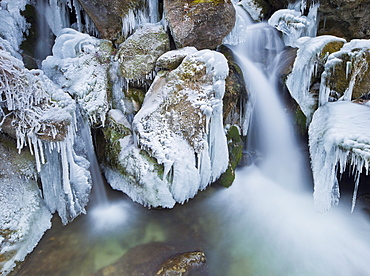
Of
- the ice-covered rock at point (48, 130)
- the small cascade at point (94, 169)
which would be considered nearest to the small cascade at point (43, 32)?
the ice-covered rock at point (48, 130)

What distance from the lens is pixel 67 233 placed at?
4.19m

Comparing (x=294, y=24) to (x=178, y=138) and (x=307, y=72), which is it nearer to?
(x=307, y=72)

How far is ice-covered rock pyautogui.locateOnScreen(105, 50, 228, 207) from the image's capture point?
4.34 meters

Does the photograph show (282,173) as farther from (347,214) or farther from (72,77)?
(72,77)

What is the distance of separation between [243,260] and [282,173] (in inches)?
102

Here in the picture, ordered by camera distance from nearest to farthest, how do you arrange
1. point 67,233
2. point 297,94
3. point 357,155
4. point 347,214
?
point 357,155
point 67,233
point 347,214
point 297,94

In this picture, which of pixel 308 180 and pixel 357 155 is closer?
pixel 357 155

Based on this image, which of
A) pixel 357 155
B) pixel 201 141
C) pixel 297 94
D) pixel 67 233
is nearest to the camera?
pixel 357 155

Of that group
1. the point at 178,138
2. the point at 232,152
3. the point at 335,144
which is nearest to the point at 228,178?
the point at 232,152

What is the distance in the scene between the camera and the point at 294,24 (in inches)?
266

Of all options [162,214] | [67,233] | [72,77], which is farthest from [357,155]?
[72,77]

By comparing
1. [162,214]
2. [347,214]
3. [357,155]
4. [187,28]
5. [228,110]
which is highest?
[187,28]

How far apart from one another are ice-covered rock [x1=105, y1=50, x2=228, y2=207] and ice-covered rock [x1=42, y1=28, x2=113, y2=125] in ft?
3.15

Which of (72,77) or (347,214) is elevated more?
(72,77)
